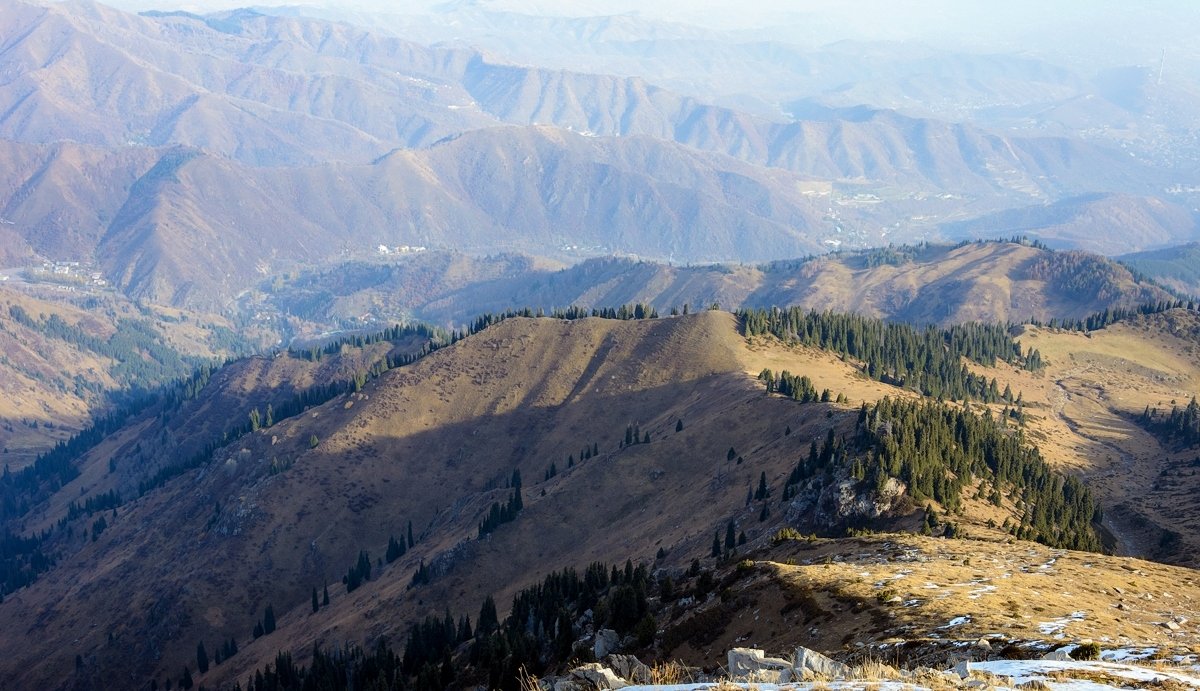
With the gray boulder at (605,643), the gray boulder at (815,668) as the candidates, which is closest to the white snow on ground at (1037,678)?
the gray boulder at (815,668)

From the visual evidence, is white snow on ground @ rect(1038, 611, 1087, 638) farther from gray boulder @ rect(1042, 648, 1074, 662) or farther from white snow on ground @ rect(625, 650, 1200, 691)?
white snow on ground @ rect(625, 650, 1200, 691)

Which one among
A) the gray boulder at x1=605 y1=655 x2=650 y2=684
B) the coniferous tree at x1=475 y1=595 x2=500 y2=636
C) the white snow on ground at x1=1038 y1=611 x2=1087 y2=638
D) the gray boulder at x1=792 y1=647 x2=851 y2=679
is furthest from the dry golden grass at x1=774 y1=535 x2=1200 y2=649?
the coniferous tree at x1=475 y1=595 x2=500 y2=636

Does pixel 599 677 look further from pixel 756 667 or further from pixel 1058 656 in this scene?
pixel 1058 656

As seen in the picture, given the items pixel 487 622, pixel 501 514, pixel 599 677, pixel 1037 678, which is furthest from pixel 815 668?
pixel 501 514

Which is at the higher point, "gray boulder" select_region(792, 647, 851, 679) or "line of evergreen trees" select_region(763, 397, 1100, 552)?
"gray boulder" select_region(792, 647, 851, 679)

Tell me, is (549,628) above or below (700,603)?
below

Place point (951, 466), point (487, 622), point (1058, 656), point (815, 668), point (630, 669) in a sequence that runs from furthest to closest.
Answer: point (951, 466) < point (487, 622) < point (630, 669) < point (1058, 656) < point (815, 668)

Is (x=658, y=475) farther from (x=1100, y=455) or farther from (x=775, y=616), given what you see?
(x=775, y=616)

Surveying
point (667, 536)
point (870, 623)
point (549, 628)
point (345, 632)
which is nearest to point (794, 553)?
point (549, 628)

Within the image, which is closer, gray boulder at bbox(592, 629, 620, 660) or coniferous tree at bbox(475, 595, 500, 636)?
gray boulder at bbox(592, 629, 620, 660)

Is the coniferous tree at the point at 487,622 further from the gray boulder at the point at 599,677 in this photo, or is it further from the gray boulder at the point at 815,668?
the gray boulder at the point at 815,668

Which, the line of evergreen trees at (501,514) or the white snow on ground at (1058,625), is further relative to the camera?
the line of evergreen trees at (501,514)
